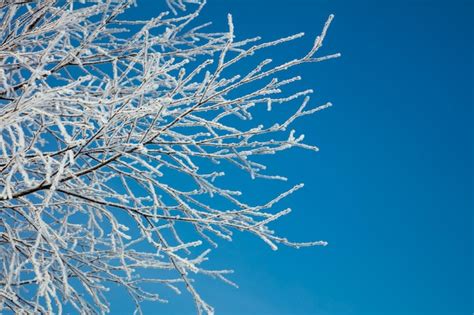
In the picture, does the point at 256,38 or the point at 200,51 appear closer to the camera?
the point at 256,38

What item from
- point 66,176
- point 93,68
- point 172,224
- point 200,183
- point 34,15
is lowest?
point 66,176

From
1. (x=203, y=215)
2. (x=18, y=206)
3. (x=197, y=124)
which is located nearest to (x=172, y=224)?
(x=203, y=215)

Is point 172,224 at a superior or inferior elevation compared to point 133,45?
inferior

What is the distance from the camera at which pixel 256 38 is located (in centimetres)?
364

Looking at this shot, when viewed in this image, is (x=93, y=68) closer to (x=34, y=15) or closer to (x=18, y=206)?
(x=34, y=15)

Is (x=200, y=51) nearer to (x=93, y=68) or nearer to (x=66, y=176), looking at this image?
(x=93, y=68)

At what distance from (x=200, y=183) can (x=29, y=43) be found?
1.73m

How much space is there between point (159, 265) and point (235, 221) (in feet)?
2.19

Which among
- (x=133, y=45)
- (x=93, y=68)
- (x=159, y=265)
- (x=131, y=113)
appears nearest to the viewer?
(x=131, y=113)

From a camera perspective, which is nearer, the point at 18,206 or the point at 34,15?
the point at 18,206

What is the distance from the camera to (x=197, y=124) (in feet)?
10.4

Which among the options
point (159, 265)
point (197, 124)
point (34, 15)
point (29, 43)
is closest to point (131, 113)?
point (197, 124)

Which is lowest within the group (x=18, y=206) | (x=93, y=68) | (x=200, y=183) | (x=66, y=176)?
(x=18, y=206)

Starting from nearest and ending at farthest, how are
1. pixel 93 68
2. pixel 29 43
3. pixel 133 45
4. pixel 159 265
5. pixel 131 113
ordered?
pixel 131 113
pixel 159 265
pixel 29 43
pixel 133 45
pixel 93 68
